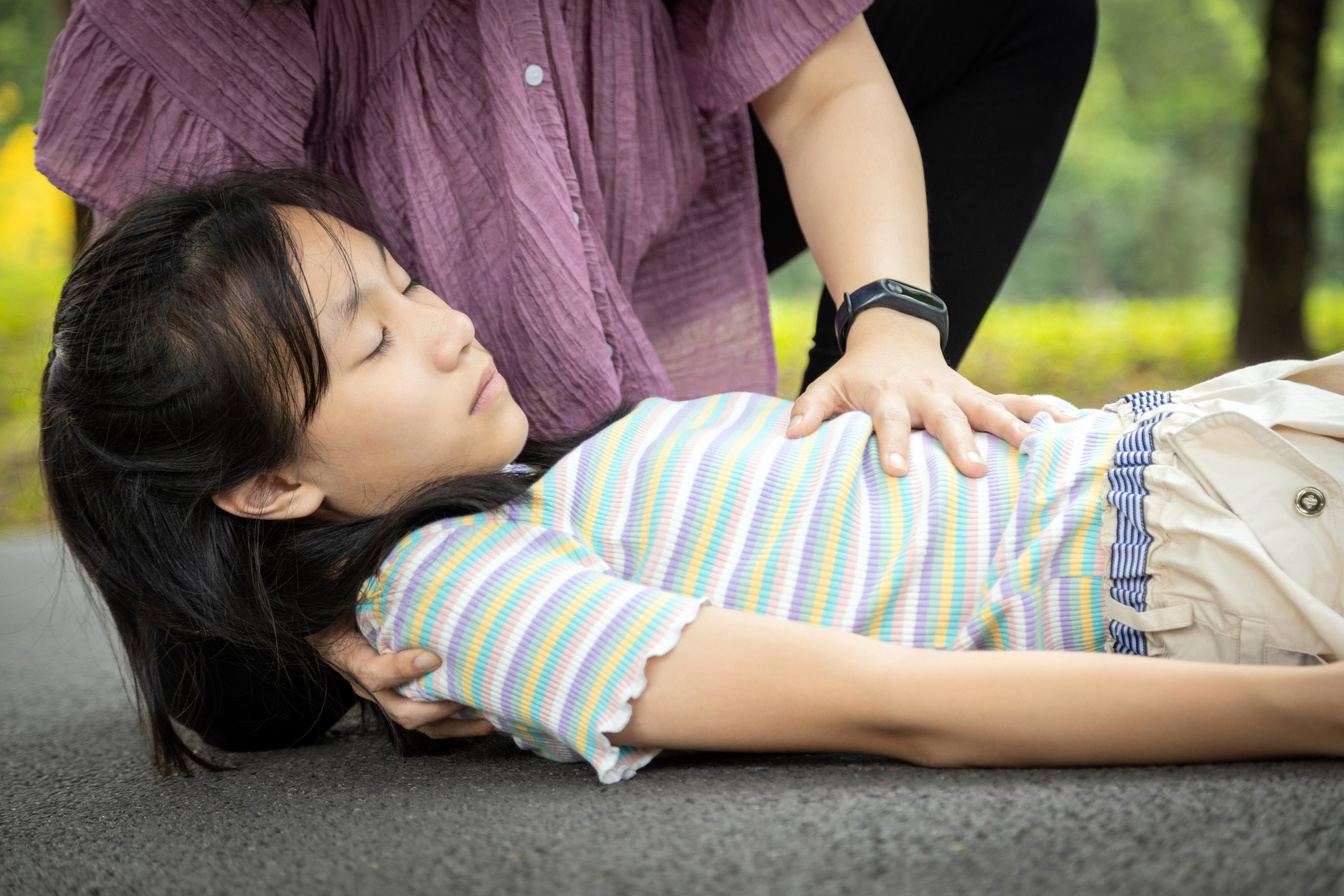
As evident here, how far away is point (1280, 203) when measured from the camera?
4730 millimetres

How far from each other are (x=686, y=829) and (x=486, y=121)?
3.18 ft

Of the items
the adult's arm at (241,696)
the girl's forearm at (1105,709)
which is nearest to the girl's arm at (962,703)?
the girl's forearm at (1105,709)

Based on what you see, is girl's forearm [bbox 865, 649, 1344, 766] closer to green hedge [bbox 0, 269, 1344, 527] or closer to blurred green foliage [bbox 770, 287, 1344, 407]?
green hedge [bbox 0, 269, 1344, 527]

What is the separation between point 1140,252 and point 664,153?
13.7 meters

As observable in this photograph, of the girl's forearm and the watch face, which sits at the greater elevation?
the watch face

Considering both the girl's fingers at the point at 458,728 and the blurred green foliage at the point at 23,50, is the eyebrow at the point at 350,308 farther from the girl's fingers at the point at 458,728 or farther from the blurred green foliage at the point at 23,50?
the blurred green foliage at the point at 23,50

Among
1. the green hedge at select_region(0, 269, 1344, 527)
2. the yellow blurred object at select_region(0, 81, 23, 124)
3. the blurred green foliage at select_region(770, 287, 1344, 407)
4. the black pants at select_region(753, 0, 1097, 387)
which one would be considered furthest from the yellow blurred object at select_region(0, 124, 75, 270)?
the black pants at select_region(753, 0, 1097, 387)

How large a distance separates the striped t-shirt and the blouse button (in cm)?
17

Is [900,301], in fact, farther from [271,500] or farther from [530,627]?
[271,500]

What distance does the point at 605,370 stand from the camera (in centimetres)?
133

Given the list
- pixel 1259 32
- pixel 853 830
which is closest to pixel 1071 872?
pixel 853 830

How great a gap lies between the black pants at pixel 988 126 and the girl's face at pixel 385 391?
66 cm

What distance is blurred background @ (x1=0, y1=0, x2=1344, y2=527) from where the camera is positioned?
4668mm

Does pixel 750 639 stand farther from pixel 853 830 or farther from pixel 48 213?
pixel 48 213
